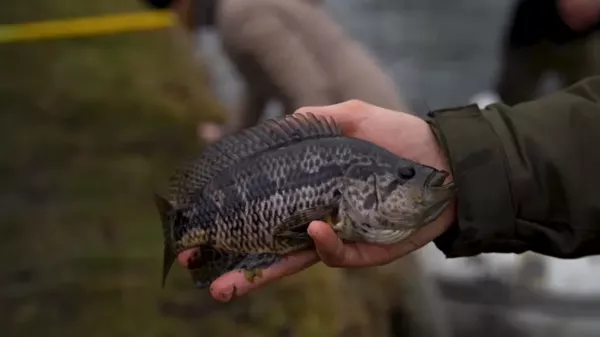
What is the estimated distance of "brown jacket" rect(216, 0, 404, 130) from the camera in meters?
1.75

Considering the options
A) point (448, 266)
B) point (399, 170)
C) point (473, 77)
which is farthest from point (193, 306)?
point (473, 77)

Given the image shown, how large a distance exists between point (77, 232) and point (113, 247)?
66mm

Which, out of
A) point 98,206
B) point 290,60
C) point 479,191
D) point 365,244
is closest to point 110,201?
point 98,206

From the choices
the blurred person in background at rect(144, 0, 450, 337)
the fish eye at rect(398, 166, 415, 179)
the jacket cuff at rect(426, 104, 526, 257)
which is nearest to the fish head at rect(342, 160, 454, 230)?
the fish eye at rect(398, 166, 415, 179)

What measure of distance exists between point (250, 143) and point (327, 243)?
6.0 inches

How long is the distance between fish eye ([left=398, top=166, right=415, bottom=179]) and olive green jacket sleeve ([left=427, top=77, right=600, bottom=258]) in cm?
12

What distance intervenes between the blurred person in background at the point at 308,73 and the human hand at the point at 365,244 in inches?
24.1

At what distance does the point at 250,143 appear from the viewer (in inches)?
39.2

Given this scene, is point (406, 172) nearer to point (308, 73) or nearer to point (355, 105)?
point (355, 105)

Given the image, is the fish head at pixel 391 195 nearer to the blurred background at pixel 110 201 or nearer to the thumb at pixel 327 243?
the thumb at pixel 327 243

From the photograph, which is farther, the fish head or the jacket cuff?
the jacket cuff

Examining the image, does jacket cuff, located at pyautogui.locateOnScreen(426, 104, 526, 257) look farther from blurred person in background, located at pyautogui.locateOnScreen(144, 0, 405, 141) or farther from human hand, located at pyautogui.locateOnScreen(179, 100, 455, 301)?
blurred person in background, located at pyautogui.locateOnScreen(144, 0, 405, 141)

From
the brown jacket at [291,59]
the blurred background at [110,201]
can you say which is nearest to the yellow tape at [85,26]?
the blurred background at [110,201]

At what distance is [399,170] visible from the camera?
94cm
